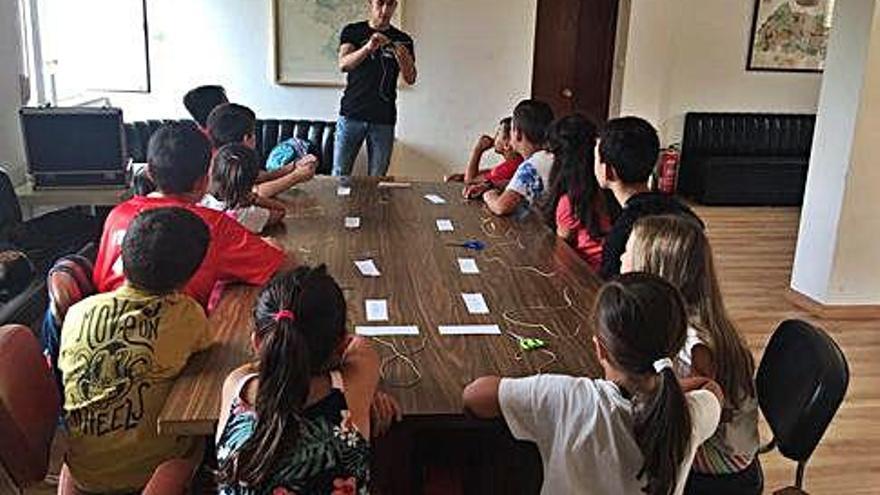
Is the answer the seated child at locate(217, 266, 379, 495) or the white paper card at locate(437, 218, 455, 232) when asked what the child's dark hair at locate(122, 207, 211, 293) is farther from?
the white paper card at locate(437, 218, 455, 232)

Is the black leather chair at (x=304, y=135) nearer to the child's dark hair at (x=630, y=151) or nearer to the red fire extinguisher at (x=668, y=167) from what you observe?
the child's dark hair at (x=630, y=151)

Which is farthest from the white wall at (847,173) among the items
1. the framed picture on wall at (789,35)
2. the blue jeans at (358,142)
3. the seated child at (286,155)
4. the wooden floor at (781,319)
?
the framed picture on wall at (789,35)

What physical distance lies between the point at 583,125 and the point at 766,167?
473 cm

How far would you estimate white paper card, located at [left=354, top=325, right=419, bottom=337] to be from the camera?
80.7 inches

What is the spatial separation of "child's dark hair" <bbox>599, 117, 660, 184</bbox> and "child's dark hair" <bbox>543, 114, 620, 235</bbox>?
31 centimetres

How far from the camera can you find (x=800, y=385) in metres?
1.94

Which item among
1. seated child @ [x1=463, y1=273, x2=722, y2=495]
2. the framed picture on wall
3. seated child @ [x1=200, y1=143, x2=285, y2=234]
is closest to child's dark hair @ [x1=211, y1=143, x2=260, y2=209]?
seated child @ [x1=200, y1=143, x2=285, y2=234]

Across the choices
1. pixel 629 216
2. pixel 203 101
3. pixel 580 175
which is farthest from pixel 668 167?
pixel 629 216

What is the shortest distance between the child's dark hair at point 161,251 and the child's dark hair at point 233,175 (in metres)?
0.87

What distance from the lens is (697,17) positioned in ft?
24.1

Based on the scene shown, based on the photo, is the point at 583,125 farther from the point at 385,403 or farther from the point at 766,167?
the point at 766,167

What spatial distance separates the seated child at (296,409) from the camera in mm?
1396

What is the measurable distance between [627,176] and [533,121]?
2.87ft

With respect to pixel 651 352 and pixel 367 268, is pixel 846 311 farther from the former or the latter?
pixel 651 352
